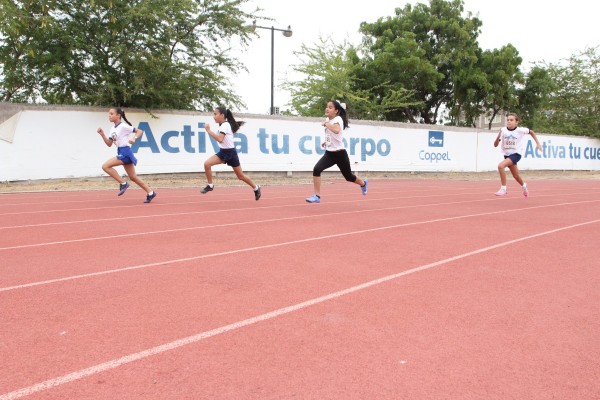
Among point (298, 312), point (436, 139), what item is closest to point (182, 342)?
Result: point (298, 312)

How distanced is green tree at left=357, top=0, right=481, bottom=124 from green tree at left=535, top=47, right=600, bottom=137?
25.5ft

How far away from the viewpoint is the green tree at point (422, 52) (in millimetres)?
30484

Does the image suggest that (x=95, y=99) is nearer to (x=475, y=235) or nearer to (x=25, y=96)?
(x=25, y=96)

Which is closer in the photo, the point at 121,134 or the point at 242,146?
the point at 121,134

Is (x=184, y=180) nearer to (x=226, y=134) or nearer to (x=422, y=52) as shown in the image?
(x=226, y=134)

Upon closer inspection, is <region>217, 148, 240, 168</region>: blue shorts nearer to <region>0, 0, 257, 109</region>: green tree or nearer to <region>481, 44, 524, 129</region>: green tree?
<region>0, 0, 257, 109</region>: green tree

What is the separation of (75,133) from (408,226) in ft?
36.8

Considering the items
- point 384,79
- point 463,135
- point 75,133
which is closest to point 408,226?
point 75,133

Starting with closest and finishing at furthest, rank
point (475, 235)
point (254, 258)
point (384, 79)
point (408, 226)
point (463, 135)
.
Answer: point (254, 258), point (475, 235), point (408, 226), point (463, 135), point (384, 79)

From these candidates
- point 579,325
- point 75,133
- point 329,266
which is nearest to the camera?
point 579,325

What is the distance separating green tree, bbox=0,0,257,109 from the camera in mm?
14602

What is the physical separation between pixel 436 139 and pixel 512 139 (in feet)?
38.5

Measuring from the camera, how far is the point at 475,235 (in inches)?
242

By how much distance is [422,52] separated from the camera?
30.5 meters
